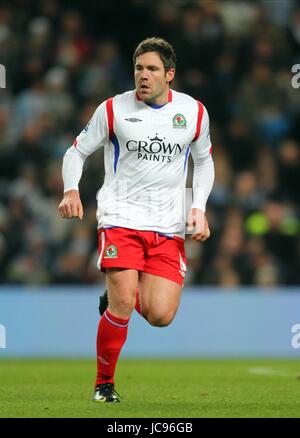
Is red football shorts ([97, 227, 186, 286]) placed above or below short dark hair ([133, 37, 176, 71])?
below

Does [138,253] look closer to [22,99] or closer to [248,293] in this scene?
[248,293]

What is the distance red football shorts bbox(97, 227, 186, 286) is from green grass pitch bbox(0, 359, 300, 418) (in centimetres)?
82

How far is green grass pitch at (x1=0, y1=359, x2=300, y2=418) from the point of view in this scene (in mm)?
6527

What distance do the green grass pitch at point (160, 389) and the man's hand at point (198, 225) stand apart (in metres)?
1.02

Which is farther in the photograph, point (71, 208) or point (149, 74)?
point (149, 74)

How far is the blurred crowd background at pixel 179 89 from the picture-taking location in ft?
42.8

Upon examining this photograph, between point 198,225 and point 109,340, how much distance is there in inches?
34.9

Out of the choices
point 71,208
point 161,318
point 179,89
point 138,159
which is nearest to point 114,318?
point 161,318

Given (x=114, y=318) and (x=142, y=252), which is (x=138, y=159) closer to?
(x=142, y=252)

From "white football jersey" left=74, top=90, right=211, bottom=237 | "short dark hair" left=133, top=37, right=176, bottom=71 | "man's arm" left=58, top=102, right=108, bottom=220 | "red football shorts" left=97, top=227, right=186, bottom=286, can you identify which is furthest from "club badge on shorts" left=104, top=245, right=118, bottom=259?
"short dark hair" left=133, top=37, right=176, bottom=71

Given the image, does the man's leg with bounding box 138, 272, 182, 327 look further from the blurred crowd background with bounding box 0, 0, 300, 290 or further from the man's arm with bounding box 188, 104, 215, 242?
the blurred crowd background with bounding box 0, 0, 300, 290

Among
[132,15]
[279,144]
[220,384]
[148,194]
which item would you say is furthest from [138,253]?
[132,15]

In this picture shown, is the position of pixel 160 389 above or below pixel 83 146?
below

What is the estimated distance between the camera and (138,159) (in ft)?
23.2
